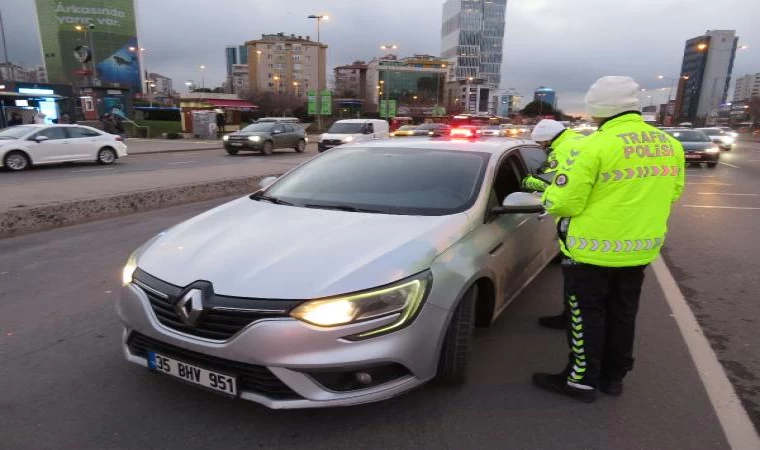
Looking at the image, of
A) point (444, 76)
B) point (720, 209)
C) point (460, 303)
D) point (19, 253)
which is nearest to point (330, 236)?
point (460, 303)

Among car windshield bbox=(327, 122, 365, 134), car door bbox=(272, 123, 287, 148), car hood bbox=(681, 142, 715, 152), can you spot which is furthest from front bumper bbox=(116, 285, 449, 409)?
car door bbox=(272, 123, 287, 148)

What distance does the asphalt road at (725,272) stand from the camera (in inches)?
141

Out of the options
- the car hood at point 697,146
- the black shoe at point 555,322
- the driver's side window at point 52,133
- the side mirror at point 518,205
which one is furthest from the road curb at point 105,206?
the car hood at point 697,146

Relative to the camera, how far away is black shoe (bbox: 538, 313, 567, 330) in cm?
411

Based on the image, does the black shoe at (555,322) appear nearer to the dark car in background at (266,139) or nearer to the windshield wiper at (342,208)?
the windshield wiper at (342,208)

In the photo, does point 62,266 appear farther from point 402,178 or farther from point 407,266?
point 407,266

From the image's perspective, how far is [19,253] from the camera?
20.0 ft

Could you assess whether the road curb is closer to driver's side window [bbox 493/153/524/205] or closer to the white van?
driver's side window [bbox 493/153/524/205]

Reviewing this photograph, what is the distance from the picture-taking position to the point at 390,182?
3852mm

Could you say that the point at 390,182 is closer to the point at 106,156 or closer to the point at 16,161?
the point at 16,161

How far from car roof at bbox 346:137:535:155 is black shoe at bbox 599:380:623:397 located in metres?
1.85

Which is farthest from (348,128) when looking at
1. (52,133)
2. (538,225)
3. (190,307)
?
(190,307)

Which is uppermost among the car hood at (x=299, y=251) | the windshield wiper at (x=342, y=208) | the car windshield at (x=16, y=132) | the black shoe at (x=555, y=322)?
the windshield wiper at (x=342, y=208)

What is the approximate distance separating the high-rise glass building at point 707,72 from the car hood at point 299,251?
8065 centimetres
